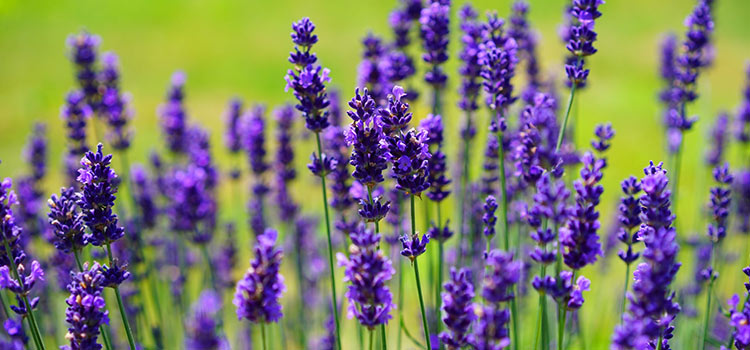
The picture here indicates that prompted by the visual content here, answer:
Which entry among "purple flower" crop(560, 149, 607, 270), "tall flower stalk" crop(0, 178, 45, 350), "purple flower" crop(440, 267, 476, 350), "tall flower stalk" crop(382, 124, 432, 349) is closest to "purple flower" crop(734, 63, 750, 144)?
"purple flower" crop(560, 149, 607, 270)

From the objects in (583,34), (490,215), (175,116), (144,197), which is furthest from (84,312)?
(175,116)

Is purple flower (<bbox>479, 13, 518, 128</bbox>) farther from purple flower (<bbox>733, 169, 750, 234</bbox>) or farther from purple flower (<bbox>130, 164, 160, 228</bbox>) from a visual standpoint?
purple flower (<bbox>130, 164, 160, 228</bbox>)

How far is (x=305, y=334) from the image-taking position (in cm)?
454

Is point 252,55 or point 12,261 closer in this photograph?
point 12,261

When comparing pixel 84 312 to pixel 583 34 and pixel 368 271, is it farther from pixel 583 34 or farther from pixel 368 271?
pixel 583 34

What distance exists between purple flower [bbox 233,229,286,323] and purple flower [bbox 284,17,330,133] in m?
0.78

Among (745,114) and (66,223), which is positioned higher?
(745,114)

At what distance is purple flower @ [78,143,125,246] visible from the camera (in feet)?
7.39

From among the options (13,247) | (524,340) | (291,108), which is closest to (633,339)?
(13,247)

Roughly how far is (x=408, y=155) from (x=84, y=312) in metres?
1.22

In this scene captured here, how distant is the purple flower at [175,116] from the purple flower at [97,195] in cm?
252

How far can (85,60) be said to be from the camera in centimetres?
408

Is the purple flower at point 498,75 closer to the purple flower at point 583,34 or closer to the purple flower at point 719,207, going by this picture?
the purple flower at point 583,34

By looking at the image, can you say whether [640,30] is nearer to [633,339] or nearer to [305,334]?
[305,334]
